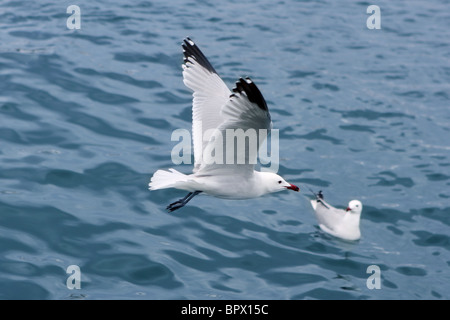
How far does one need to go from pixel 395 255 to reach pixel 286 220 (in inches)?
53.9

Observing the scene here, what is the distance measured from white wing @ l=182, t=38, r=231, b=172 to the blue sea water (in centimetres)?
116

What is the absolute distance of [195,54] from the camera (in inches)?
320

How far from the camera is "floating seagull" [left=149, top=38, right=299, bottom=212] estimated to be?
252 inches

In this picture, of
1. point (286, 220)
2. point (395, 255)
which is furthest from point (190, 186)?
point (395, 255)

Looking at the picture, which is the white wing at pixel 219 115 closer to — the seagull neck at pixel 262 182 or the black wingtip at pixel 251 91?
the black wingtip at pixel 251 91

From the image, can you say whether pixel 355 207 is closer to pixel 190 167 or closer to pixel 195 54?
pixel 190 167

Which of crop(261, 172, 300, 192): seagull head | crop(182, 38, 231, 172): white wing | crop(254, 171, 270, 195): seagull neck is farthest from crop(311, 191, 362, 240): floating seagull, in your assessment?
crop(182, 38, 231, 172): white wing

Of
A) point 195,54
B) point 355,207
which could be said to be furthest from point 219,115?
point 355,207

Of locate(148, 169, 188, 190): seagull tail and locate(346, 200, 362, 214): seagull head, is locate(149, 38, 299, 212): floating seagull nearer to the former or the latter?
locate(148, 169, 188, 190): seagull tail

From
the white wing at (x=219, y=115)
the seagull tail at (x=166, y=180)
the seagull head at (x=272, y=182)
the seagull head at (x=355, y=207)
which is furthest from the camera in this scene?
the seagull head at (x=355, y=207)

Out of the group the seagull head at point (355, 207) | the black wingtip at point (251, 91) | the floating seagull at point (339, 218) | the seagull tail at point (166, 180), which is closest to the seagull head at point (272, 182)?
the seagull tail at point (166, 180)

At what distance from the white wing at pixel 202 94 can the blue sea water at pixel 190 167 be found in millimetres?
1164

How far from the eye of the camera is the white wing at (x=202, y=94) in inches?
310
